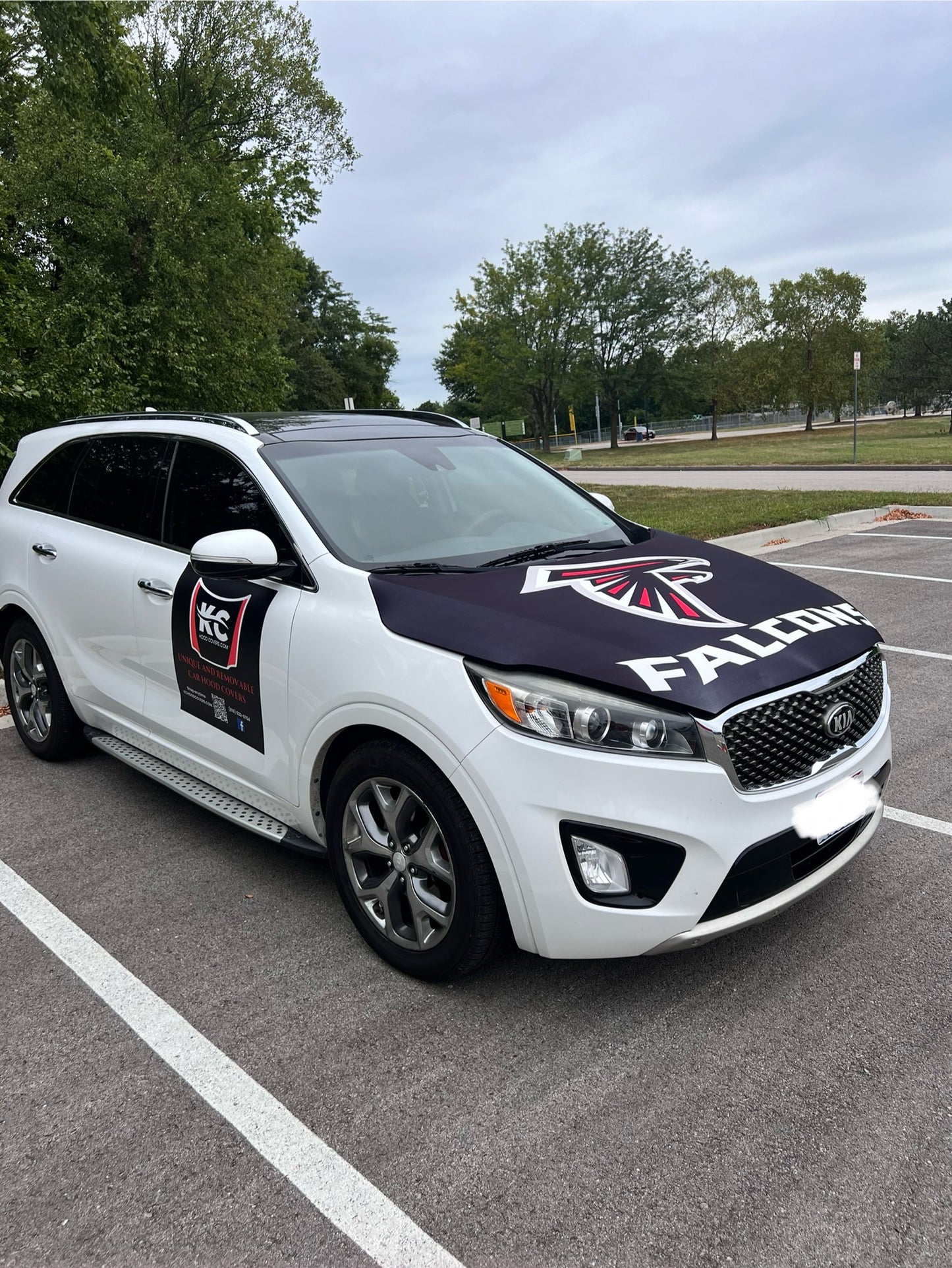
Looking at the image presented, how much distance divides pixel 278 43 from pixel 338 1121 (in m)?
25.3

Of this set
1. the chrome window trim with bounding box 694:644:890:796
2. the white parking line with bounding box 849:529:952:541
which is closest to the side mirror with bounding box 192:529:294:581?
the chrome window trim with bounding box 694:644:890:796

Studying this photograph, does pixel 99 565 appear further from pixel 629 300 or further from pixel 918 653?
pixel 629 300

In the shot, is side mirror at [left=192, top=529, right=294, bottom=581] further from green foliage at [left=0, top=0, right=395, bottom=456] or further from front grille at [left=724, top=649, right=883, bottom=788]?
green foliage at [left=0, top=0, right=395, bottom=456]

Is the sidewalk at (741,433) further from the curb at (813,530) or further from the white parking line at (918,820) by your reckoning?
the white parking line at (918,820)

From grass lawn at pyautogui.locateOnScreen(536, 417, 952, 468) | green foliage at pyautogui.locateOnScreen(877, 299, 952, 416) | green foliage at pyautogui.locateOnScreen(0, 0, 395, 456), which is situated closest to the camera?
green foliage at pyautogui.locateOnScreen(0, 0, 395, 456)

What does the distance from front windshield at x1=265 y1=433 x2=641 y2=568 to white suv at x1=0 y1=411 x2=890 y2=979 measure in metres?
0.01

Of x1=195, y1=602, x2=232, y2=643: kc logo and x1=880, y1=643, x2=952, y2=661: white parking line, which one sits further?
x1=880, y1=643, x2=952, y2=661: white parking line

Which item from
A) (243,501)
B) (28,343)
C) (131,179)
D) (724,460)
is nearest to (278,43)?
(131,179)

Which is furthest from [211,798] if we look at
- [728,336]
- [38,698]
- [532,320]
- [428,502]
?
[728,336]

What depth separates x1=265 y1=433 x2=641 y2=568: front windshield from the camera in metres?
3.30

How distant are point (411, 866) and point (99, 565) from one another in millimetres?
2220

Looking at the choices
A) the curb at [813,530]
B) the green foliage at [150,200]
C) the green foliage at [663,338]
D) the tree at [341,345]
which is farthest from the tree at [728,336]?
the curb at [813,530]

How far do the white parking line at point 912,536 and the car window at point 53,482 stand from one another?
9.46m

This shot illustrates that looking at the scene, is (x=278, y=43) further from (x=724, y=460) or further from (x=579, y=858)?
(x=579, y=858)
